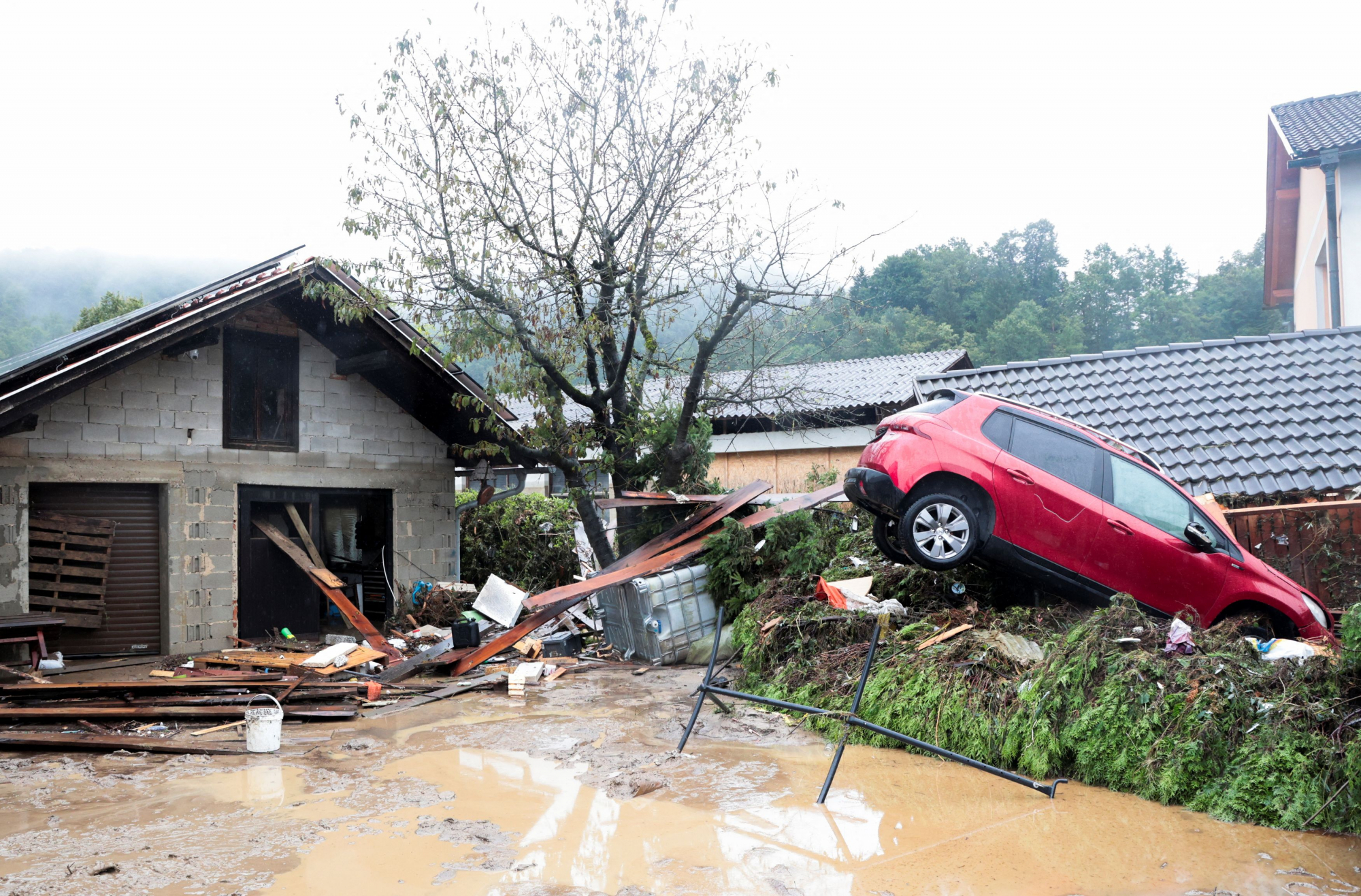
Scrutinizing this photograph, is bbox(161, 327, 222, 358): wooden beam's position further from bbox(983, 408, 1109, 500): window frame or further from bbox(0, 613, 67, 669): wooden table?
bbox(983, 408, 1109, 500): window frame

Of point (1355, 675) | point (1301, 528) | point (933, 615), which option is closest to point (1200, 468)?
point (1301, 528)

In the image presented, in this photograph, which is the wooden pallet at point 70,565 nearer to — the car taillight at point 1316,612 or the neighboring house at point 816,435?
the car taillight at point 1316,612

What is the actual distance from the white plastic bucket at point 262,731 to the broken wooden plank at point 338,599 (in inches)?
141

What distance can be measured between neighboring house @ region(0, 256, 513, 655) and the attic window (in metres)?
0.02

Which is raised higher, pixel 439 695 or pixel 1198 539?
pixel 1198 539

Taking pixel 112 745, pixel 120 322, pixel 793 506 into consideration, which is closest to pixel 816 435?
pixel 793 506

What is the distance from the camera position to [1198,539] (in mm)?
7496

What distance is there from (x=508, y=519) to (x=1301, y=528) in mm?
12408

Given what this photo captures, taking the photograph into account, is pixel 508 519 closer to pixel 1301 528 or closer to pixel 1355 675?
pixel 1301 528

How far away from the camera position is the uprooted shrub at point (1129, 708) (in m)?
5.05

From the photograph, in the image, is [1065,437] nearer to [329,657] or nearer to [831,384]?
[329,657]

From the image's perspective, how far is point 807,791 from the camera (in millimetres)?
5637

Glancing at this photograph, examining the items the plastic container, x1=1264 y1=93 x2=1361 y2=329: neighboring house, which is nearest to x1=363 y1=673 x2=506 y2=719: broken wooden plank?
the plastic container

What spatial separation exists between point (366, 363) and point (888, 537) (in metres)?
8.22
